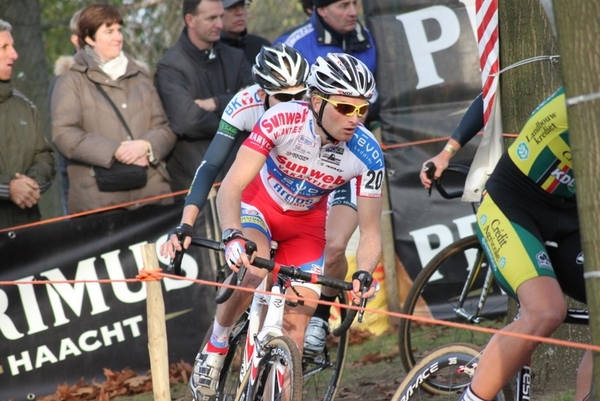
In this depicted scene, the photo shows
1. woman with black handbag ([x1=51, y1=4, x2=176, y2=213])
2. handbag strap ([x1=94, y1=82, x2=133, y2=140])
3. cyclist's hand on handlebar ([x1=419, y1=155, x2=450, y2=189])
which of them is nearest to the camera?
cyclist's hand on handlebar ([x1=419, y1=155, x2=450, y2=189])

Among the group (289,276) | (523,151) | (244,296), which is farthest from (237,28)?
(523,151)

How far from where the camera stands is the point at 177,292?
312 inches

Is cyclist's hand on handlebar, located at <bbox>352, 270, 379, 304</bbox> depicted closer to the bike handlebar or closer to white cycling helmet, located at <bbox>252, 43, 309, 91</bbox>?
the bike handlebar

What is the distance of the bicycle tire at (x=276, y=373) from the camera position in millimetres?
4844

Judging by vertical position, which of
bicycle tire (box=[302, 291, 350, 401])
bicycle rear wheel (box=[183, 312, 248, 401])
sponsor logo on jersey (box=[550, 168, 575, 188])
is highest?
sponsor logo on jersey (box=[550, 168, 575, 188])

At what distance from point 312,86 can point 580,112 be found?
210 centimetres

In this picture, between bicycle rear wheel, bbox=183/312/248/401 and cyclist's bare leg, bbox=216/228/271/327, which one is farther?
bicycle rear wheel, bbox=183/312/248/401

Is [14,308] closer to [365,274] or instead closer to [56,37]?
[365,274]

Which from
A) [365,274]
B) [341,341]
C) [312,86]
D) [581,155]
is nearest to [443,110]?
[341,341]

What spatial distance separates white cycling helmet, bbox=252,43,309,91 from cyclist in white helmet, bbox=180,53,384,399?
1.74 ft

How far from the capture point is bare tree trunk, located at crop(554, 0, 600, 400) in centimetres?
348

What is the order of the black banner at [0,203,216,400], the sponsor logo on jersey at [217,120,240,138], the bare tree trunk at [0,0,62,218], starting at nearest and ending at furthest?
the sponsor logo on jersey at [217,120,240,138]
the black banner at [0,203,216,400]
the bare tree trunk at [0,0,62,218]

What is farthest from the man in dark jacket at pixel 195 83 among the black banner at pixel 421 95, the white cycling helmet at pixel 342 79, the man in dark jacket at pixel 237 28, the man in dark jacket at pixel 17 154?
the white cycling helmet at pixel 342 79

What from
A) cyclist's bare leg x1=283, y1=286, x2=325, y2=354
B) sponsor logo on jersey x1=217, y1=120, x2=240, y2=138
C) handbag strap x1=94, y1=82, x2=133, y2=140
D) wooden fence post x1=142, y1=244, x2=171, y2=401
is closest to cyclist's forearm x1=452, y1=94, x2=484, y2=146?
sponsor logo on jersey x1=217, y1=120, x2=240, y2=138
